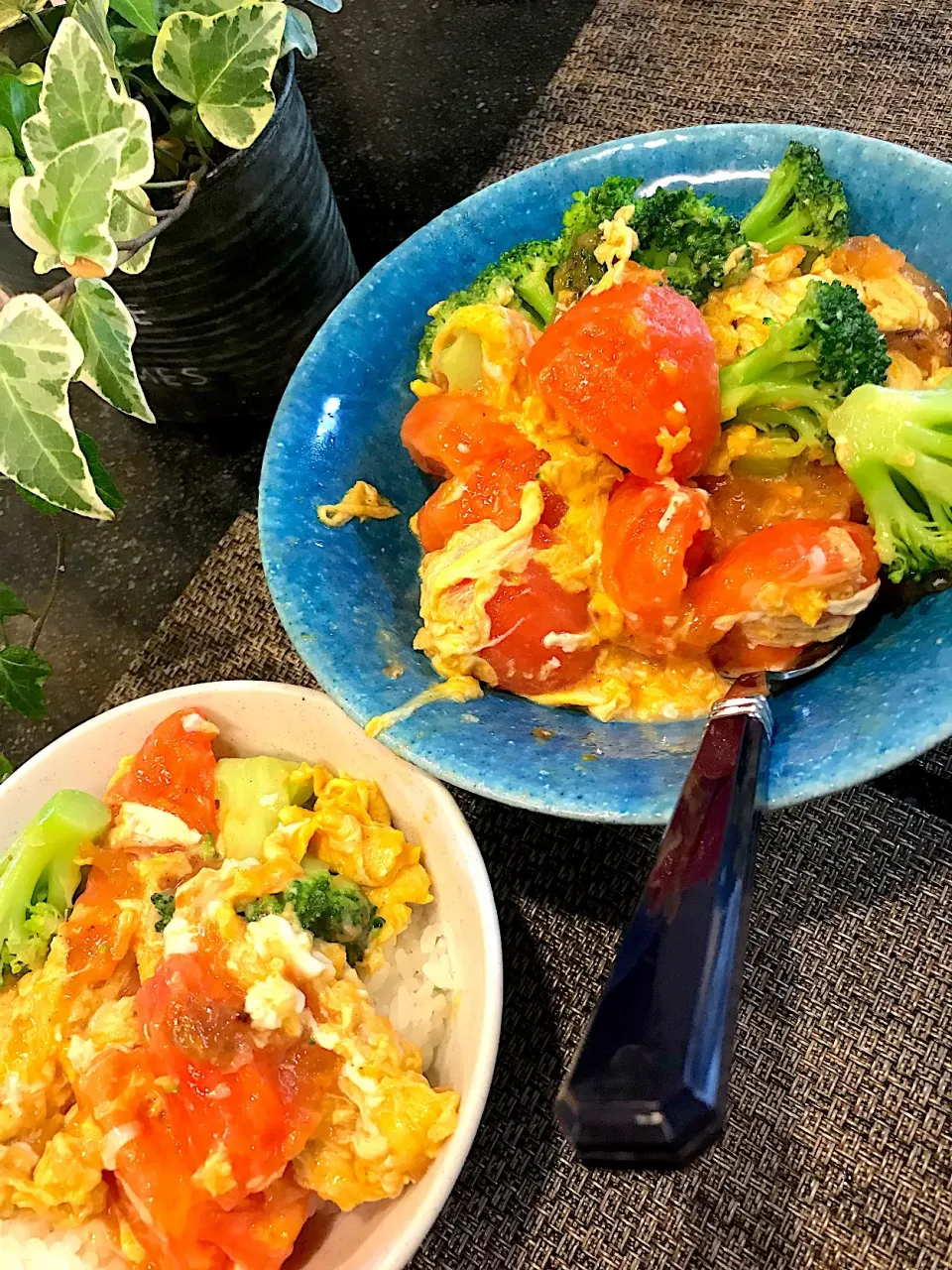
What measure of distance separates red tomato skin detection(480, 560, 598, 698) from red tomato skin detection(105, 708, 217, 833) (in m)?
0.36

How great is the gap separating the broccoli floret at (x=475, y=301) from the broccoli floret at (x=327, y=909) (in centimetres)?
59

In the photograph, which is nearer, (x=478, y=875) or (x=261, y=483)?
(x=478, y=875)

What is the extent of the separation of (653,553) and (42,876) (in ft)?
2.45

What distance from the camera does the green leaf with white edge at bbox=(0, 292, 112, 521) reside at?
2.69 ft

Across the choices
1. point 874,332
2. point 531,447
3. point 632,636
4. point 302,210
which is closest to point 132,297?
point 302,210

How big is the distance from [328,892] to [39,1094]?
13.5 inches

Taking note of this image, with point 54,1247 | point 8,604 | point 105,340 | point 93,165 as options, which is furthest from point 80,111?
point 54,1247

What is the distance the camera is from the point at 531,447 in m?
1.04

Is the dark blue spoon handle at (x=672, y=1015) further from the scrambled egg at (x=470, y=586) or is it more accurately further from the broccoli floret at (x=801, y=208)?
the broccoli floret at (x=801, y=208)

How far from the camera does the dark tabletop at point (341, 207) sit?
4.72 ft

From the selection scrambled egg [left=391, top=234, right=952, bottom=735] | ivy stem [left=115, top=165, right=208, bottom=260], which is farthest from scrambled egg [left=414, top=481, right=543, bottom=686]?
ivy stem [left=115, top=165, right=208, bottom=260]

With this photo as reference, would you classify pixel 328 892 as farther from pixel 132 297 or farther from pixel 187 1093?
pixel 132 297

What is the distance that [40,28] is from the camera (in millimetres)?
1066

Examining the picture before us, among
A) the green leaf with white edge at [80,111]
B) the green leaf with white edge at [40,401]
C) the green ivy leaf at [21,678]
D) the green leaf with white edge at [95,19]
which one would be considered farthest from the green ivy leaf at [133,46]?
the green ivy leaf at [21,678]
